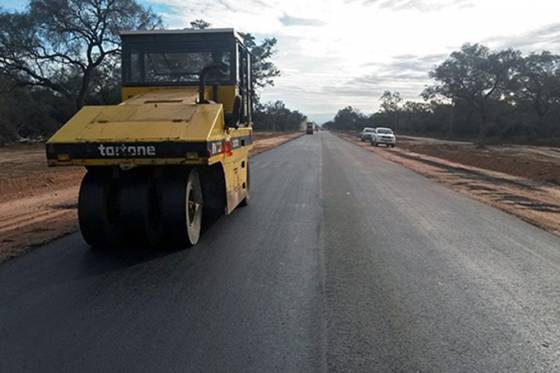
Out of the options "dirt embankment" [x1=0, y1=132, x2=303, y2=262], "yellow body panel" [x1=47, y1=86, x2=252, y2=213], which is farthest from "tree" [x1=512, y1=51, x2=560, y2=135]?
"yellow body panel" [x1=47, y1=86, x2=252, y2=213]

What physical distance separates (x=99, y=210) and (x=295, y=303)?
3.15 meters

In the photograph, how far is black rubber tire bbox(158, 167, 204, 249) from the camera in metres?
6.79

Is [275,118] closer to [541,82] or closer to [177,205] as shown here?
[541,82]

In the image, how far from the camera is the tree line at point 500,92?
6262 cm

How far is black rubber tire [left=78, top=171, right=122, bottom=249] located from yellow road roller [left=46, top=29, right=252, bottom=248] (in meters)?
0.01

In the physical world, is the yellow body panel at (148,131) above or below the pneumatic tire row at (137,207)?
above

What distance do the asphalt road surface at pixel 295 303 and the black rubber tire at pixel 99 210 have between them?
30cm

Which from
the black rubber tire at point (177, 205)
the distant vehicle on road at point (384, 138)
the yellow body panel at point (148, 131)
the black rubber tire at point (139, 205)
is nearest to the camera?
the yellow body panel at point (148, 131)

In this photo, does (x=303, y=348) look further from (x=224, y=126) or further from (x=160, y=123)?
(x=224, y=126)

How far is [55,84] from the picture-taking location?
3472 centimetres

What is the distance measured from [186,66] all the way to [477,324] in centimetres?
658

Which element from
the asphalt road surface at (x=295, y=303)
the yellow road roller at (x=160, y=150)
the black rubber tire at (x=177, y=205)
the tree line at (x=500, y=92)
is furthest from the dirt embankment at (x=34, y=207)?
the tree line at (x=500, y=92)

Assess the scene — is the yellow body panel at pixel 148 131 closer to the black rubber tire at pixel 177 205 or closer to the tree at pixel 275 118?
the black rubber tire at pixel 177 205

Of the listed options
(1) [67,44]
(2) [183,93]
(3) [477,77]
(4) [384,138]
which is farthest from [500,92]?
(2) [183,93]
